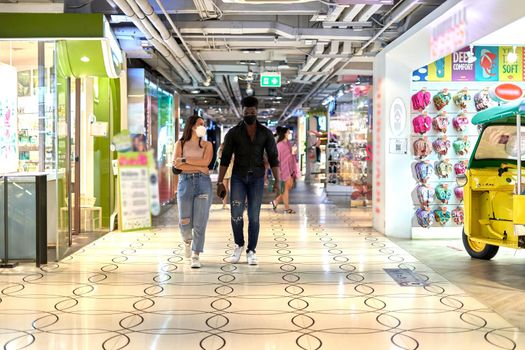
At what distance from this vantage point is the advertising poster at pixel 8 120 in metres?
6.16

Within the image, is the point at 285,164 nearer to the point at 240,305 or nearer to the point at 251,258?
the point at 251,258

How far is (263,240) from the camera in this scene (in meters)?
7.77

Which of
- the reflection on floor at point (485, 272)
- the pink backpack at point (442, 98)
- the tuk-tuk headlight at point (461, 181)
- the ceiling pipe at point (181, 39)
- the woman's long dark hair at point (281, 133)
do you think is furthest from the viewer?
the woman's long dark hair at point (281, 133)

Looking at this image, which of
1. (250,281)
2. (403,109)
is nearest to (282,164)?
(403,109)

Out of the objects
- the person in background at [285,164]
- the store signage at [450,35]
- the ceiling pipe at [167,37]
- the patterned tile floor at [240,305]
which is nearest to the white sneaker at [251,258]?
the patterned tile floor at [240,305]

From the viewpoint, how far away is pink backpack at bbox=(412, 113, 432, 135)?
7910 mm

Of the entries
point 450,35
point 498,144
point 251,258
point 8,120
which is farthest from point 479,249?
point 8,120

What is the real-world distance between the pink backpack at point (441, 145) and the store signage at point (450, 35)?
129 centimetres

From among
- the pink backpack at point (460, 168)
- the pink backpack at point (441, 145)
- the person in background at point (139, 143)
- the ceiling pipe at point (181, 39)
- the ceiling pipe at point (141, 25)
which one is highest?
the ceiling pipe at point (181, 39)

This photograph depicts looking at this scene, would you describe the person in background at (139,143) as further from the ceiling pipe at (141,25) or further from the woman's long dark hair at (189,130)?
the ceiling pipe at (141,25)

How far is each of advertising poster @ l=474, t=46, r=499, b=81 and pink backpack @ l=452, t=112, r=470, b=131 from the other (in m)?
0.51

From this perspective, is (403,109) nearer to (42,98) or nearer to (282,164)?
(282,164)

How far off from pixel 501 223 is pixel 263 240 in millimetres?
2928

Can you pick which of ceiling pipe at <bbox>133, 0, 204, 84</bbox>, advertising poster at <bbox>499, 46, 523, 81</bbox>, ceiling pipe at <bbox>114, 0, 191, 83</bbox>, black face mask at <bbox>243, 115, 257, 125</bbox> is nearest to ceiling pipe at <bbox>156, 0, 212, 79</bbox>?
ceiling pipe at <bbox>133, 0, 204, 84</bbox>
